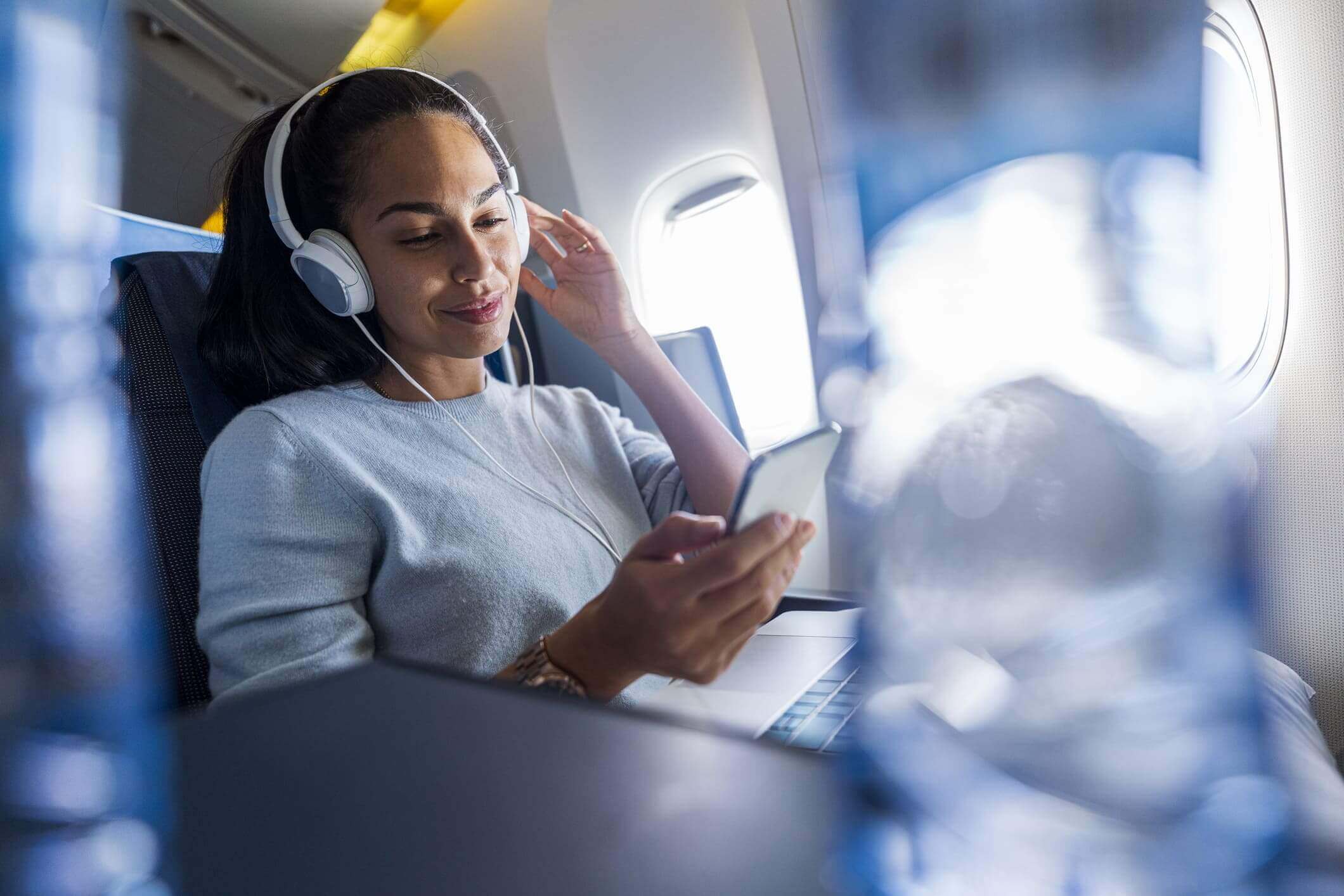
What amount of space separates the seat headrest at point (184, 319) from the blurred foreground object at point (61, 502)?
839 millimetres

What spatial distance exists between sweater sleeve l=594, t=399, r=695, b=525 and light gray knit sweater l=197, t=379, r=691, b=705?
0.17 meters

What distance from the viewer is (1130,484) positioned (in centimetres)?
37

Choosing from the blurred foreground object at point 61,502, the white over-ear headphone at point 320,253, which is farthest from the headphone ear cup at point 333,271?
the blurred foreground object at point 61,502

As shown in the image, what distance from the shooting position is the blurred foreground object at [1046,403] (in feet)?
0.82

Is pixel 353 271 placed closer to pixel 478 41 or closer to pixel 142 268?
pixel 142 268

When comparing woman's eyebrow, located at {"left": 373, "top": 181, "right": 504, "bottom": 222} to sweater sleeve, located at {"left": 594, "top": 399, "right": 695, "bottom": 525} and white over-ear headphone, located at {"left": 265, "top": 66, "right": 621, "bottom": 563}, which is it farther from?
sweater sleeve, located at {"left": 594, "top": 399, "right": 695, "bottom": 525}

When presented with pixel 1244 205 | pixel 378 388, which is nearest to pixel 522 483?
pixel 378 388

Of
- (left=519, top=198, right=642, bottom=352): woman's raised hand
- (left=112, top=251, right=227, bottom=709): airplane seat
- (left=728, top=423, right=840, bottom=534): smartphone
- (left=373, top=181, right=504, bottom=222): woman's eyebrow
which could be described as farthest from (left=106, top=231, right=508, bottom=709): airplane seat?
(left=728, top=423, right=840, bottom=534): smartphone

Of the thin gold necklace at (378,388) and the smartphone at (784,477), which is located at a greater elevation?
the thin gold necklace at (378,388)

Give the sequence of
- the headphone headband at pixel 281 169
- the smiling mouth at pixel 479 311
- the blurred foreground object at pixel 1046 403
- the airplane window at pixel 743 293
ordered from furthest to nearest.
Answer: the airplane window at pixel 743 293, the smiling mouth at pixel 479 311, the headphone headband at pixel 281 169, the blurred foreground object at pixel 1046 403

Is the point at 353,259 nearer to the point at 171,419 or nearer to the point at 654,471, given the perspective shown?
the point at 171,419

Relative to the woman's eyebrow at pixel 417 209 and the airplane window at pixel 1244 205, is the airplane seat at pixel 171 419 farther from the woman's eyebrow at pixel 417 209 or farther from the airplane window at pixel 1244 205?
the airplane window at pixel 1244 205

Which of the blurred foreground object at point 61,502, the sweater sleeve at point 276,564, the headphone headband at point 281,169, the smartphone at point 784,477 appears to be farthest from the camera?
the headphone headband at point 281,169

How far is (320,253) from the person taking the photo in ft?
2.49
